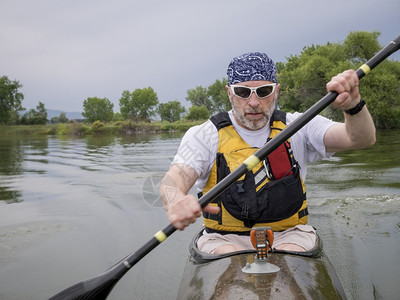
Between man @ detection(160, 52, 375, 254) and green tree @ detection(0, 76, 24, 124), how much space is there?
68.6m

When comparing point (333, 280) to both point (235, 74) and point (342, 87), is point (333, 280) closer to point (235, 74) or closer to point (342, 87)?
point (342, 87)

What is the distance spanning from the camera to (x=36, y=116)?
76938 mm

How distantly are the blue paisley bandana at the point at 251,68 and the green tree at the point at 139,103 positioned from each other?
8371cm

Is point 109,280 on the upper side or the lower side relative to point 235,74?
lower

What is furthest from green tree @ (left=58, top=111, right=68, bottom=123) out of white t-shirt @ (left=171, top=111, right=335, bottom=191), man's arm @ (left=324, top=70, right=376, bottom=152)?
man's arm @ (left=324, top=70, right=376, bottom=152)

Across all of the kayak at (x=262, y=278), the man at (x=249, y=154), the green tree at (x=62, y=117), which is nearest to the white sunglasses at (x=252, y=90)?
the man at (x=249, y=154)

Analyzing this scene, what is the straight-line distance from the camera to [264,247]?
2.11m

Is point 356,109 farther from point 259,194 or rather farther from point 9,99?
point 9,99

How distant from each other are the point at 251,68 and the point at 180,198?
123 cm

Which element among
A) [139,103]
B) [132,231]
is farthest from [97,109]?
[132,231]

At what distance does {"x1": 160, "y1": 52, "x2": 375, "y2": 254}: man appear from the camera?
2.73m

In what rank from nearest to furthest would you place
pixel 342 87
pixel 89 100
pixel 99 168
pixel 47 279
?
pixel 342 87
pixel 47 279
pixel 99 168
pixel 89 100

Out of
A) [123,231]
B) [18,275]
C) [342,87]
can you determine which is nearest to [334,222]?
[123,231]

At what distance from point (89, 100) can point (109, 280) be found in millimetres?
98801
